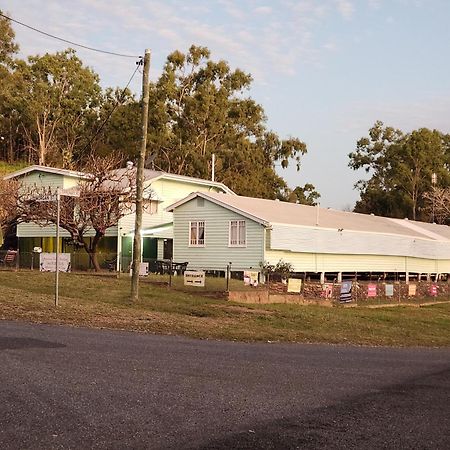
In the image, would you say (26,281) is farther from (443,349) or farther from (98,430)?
(98,430)

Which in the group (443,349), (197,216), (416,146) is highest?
(416,146)

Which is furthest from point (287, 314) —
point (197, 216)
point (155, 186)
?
point (155, 186)

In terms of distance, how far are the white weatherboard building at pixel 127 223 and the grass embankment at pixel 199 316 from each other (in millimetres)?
11313

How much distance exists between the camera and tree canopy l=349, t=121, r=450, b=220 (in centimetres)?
7900

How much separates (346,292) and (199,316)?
1099cm

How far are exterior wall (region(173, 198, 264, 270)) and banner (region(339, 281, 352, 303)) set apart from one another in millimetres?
5437

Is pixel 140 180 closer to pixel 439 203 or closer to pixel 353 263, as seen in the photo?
pixel 353 263

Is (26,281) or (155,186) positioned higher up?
(155,186)

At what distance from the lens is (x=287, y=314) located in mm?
24156

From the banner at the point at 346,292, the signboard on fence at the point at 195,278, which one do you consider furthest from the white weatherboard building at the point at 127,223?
the banner at the point at 346,292

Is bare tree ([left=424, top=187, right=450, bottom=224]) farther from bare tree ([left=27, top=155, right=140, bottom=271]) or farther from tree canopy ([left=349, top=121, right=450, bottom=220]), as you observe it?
bare tree ([left=27, top=155, right=140, bottom=271])

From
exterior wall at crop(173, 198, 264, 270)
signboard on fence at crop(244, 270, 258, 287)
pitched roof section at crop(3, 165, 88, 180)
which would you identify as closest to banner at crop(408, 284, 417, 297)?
exterior wall at crop(173, 198, 264, 270)

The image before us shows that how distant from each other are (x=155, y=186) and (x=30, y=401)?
36.7 metres

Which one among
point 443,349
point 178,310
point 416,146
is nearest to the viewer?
point 443,349
